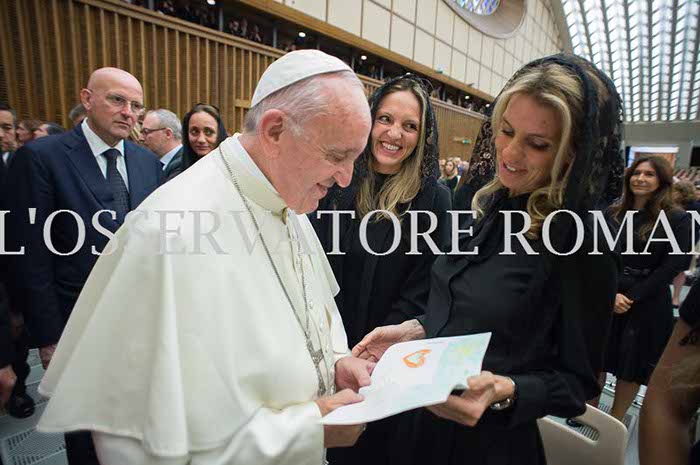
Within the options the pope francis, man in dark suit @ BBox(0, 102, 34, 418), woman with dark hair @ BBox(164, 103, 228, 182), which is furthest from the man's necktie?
the pope francis

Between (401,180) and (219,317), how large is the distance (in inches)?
47.5

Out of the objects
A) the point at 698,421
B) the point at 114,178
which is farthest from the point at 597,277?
the point at 114,178

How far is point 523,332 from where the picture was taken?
1040 millimetres

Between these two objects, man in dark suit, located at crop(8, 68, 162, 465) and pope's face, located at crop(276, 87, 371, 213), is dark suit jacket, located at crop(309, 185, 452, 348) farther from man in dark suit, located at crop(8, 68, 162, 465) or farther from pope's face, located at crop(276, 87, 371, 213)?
man in dark suit, located at crop(8, 68, 162, 465)

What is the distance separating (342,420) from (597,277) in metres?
0.70

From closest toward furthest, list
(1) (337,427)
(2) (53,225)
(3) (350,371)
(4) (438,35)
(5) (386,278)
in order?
(1) (337,427), (3) (350,371), (5) (386,278), (2) (53,225), (4) (438,35)

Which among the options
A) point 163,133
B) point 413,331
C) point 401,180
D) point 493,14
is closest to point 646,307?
point 401,180

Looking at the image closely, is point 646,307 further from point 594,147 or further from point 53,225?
point 53,225

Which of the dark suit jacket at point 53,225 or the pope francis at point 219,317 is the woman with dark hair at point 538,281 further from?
the dark suit jacket at point 53,225

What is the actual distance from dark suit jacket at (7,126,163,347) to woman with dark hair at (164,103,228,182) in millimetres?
922

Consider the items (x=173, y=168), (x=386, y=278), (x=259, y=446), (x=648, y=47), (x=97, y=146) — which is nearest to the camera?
(x=259, y=446)

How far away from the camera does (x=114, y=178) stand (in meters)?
2.18

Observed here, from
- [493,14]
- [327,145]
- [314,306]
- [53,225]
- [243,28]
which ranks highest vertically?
[493,14]

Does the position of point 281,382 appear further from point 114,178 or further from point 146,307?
point 114,178
